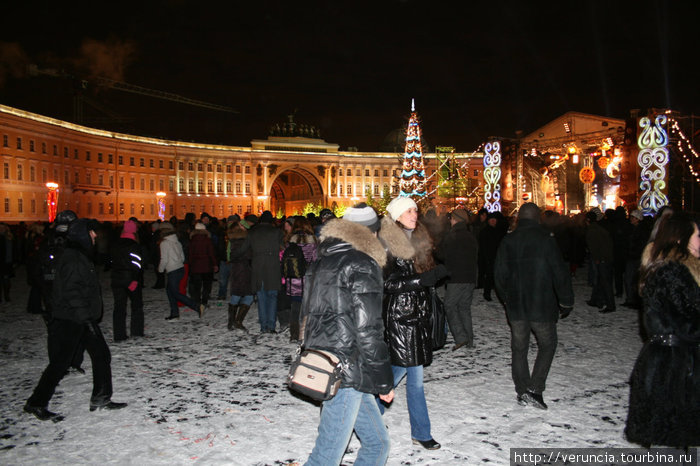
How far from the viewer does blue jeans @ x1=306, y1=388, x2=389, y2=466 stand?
3.07 metres

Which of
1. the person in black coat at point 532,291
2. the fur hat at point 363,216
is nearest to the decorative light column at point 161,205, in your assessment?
the person in black coat at point 532,291

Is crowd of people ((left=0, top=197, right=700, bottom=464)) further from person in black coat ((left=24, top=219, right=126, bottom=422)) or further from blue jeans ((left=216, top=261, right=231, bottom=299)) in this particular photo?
blue jeans ((left=216, top=261, right=231, bottom=299))

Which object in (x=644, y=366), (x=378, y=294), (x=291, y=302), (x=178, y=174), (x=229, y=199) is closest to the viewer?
(x=378, y=294)

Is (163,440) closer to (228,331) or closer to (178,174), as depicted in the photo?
(228,331)

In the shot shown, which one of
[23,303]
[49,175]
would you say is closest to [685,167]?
[23,303]

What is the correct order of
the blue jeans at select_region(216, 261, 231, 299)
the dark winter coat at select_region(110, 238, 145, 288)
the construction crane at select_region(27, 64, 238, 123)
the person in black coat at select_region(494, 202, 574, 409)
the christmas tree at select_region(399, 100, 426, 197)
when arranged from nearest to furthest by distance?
the person in black coat at select_region(494, 202, 574, 409) < the dark winter coat at select_region(110, 238, 145, 288) < the blue jeans at select_region(216, 261, 231, 299) < the christmas tree at select_region(399, 100, 426, 197) < the construction crane at select_region(27, 64, 238, 123)

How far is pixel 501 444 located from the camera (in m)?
4.36

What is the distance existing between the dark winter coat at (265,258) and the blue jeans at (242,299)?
0.41 meters

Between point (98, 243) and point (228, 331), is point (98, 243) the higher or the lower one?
the higher one

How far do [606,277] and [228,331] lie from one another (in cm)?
716

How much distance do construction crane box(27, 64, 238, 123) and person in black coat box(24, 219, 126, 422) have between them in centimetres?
9272

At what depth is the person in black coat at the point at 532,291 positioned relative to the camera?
509 centimetres

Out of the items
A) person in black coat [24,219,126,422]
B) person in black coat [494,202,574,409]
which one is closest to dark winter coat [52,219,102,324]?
person in black coat [24,219,126,422]

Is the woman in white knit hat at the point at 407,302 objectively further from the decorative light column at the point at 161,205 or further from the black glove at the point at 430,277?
the decorative light column at the point at 161,205
